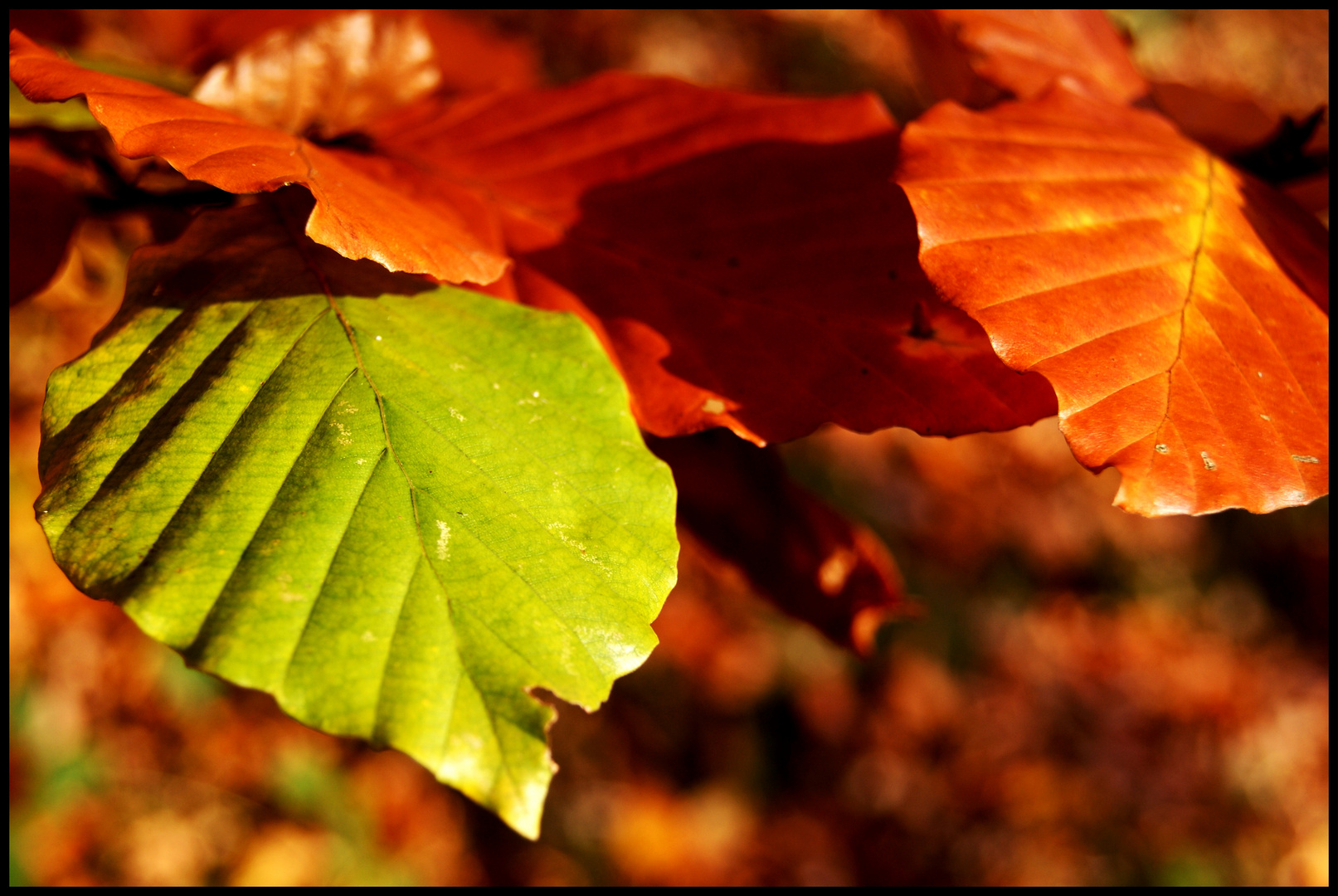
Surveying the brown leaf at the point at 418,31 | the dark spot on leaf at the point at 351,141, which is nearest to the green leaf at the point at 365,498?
the dark spot on leaf at the point at 351,141

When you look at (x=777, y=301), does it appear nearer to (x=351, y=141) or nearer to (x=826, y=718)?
(x=351, y=141)

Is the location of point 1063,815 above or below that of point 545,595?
below

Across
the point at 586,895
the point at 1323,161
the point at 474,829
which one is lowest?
the point at 586,895

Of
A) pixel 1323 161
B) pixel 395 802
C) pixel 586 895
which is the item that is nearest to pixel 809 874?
pixel 586 895

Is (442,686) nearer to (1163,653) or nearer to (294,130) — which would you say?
(294,130)

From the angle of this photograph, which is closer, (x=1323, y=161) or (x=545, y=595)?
(x=545, y=595)
